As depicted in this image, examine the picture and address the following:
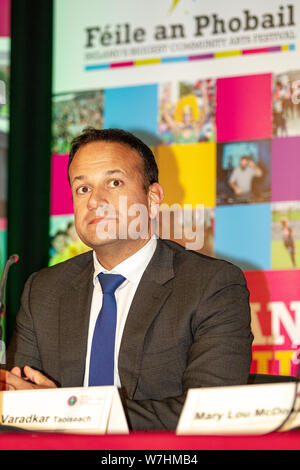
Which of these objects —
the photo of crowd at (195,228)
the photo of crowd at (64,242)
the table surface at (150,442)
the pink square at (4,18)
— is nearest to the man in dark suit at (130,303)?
the table surface at (150,442)

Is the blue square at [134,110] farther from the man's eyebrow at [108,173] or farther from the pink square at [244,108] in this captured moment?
the man's eyebrow at [108,173]

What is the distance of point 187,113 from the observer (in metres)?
4.14

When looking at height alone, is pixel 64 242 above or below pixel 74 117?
below

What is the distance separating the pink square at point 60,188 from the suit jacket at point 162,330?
149cm

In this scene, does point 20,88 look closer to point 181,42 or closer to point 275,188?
point 181,42

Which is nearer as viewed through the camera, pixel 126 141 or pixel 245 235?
pixel 126 141

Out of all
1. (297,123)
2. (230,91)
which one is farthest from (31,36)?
(297,123)

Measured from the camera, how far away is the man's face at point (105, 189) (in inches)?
105

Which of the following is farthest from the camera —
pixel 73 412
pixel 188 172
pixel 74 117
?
pixel 74 117

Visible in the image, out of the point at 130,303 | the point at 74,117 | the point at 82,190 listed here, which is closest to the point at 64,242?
the point at 74,117

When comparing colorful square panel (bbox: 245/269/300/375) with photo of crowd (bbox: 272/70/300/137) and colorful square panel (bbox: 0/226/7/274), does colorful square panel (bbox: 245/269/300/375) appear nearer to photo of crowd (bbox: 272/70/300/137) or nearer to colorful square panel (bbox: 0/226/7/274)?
photo of crowd (bbox: 272/70/300/137)

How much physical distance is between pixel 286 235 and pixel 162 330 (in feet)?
5.13

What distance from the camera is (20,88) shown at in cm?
438

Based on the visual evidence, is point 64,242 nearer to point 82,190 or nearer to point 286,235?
point 286,235
